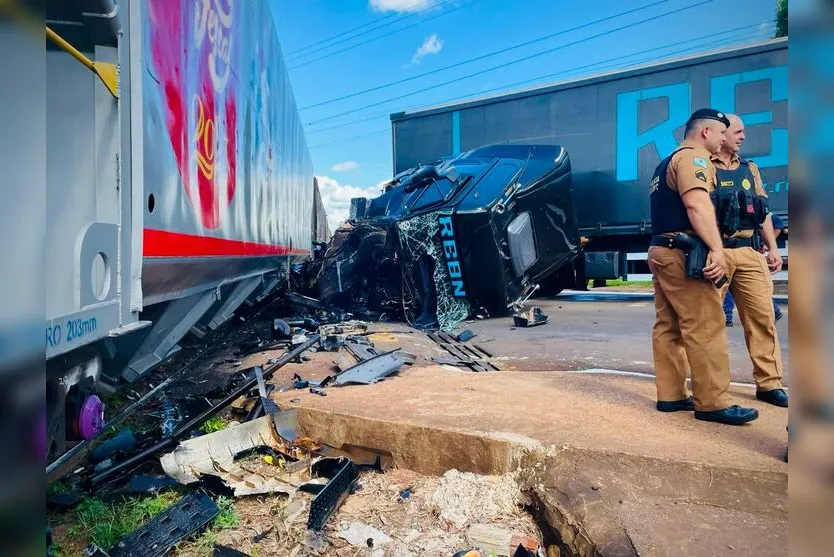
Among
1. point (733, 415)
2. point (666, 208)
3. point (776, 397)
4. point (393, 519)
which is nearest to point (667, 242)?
point (666, 208)

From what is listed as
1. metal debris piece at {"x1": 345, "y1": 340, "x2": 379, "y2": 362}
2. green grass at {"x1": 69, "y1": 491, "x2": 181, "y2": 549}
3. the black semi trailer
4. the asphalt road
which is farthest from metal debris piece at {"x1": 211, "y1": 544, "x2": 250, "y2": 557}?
the black semi trailer

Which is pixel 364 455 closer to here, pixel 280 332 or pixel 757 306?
pixel 757 306

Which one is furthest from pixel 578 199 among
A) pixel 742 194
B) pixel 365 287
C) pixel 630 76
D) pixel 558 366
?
pixel 742 194

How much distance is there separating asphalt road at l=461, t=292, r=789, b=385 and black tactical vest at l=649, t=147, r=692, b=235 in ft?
4.75

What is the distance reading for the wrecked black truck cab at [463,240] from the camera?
252 inches

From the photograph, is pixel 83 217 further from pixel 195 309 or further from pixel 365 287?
pixel 365 287

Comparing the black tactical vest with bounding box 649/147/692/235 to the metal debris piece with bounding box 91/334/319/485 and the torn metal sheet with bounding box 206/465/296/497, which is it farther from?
the metal debris piece with bounding box 91/334/319/485

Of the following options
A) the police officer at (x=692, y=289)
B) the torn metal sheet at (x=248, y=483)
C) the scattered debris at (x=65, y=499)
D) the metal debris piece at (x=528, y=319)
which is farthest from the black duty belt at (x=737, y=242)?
the metal debris piece at (x=528, y=319)

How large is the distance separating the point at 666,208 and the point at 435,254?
13.2ft

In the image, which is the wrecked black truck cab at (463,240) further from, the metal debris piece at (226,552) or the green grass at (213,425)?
the metal debris piece at (226,552)

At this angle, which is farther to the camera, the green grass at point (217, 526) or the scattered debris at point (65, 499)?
the scattered debris at point (65, 499)

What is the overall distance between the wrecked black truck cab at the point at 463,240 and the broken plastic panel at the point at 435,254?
0.01 m

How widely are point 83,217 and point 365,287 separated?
600cm

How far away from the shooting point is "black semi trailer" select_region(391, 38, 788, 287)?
766 centimetres
